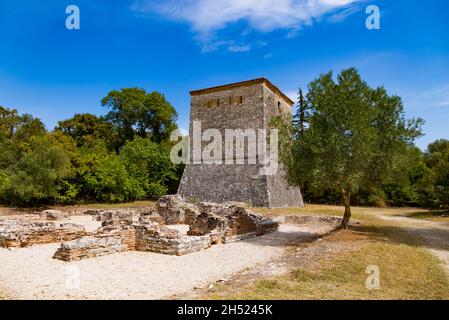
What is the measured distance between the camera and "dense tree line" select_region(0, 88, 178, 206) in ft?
76.7

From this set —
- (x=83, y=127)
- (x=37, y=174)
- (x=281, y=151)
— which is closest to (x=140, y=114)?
(x=83, y=127)

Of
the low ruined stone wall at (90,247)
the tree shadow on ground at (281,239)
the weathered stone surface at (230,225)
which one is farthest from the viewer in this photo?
the weathered stone surface at (230,225)

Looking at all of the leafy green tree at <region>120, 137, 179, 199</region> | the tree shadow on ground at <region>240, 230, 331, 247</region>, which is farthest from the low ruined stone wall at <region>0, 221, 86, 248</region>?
the leafy green tree at <region>120, 137, 179, 199</region>

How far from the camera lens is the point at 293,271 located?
22.6ft

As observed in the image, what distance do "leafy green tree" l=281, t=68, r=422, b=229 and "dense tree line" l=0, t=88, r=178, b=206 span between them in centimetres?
1559

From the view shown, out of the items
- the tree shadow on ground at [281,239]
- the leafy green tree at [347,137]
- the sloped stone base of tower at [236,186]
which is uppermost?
the leafy green tree at [347,137]

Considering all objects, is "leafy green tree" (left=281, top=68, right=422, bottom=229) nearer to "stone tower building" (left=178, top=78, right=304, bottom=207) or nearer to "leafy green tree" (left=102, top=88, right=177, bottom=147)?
"stone tower building" (left=178, top=78, right=304, bottom=207)

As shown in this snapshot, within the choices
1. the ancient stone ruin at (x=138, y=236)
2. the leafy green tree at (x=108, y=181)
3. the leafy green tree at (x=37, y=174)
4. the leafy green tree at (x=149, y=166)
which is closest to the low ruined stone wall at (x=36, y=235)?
the ancient stone ruin at (x=138, y=236)

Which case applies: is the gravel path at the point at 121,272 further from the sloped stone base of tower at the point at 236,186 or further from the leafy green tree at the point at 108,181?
the leafy green tree at the point at 108,181

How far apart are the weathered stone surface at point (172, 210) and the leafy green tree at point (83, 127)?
23.7 m

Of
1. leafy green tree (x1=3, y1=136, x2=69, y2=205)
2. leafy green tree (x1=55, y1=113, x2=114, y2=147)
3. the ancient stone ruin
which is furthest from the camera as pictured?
leafy green tree (x1=55, y1=113, x2=114, y2=147)

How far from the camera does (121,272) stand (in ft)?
22.6

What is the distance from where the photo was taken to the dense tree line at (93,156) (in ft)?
76.7
